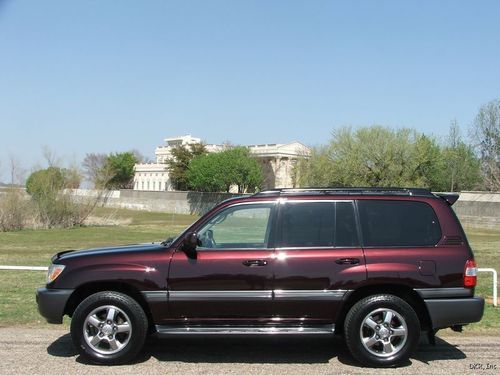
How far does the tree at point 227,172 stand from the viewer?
72062 millimetres

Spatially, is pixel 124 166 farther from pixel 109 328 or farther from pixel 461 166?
pixel 109 328

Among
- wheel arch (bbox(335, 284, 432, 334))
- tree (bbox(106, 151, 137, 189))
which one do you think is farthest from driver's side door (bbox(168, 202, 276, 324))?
tree (bbox(106, 151, 137, 189))

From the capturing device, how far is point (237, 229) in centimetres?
664

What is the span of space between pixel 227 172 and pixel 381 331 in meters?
66.0

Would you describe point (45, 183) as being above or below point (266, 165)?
below

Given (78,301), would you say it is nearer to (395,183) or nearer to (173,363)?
(173,363)

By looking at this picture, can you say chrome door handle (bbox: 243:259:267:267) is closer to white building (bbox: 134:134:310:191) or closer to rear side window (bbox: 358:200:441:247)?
rear side window (bbox: 358:200:441:247)

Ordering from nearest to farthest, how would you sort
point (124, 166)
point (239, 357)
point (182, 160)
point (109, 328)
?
point (109, 328) < point (239, 357) < point (182, 160) < point (124, 166)

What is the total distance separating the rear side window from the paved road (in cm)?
136

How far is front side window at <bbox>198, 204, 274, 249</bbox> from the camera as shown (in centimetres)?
634

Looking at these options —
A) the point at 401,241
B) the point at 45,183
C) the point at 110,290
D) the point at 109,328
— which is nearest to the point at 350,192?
the point at 401,241

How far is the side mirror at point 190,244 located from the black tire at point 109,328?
0.79 m

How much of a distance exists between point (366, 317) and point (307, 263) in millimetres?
858

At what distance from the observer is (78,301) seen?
21.3ft
